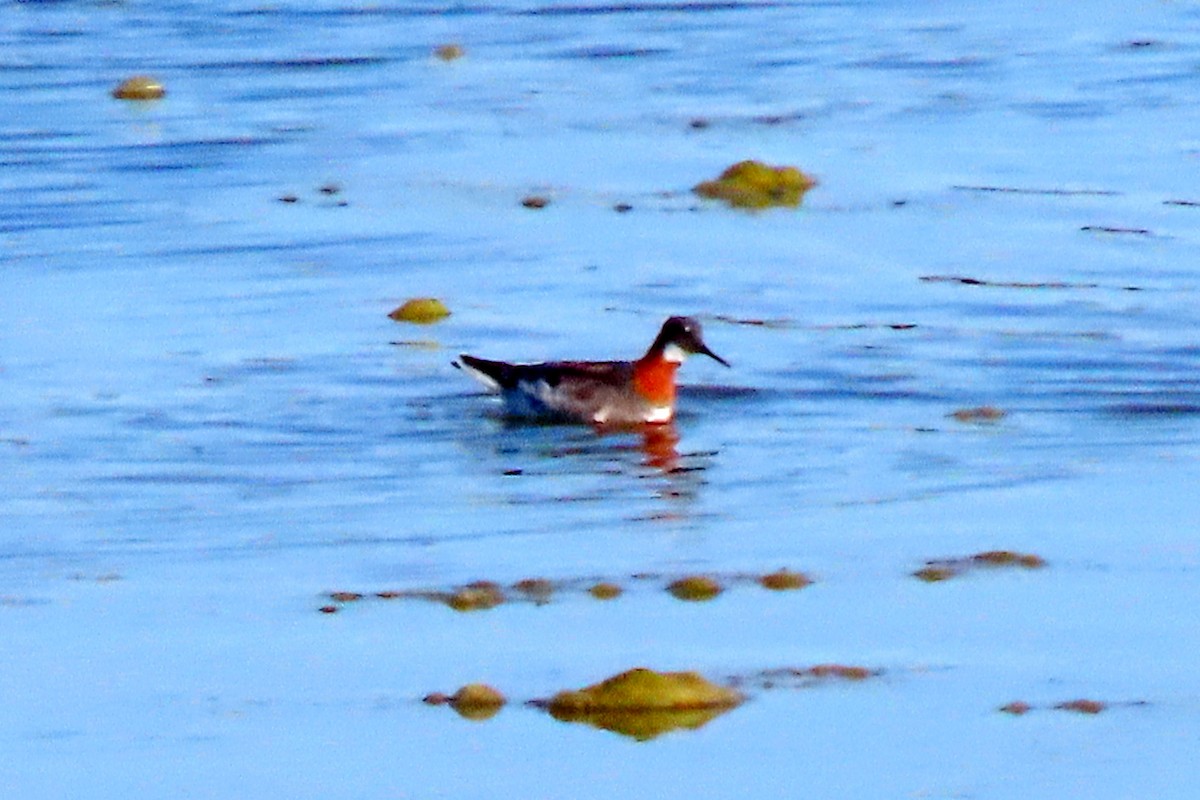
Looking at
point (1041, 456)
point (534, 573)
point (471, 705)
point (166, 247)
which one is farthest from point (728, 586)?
point (166, 247)

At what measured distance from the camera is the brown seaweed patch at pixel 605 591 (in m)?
11.2

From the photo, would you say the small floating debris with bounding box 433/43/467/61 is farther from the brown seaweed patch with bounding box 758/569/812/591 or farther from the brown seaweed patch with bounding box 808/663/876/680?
the brown seaweed patch with bounding box 808/663/876/680

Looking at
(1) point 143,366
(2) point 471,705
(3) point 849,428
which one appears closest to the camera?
(2) point 471,705

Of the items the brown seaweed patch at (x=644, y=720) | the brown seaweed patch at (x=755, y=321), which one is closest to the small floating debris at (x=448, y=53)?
the brown seaweed patch at (x=755, y=321)

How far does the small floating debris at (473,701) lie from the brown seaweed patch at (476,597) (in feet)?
3.79

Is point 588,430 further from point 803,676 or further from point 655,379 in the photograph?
point 803,676

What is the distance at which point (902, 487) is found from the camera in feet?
→ 43.0

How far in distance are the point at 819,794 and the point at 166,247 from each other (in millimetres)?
11524

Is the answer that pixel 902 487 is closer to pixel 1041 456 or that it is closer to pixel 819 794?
pixel 1041 456

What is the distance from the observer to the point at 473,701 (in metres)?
9.73

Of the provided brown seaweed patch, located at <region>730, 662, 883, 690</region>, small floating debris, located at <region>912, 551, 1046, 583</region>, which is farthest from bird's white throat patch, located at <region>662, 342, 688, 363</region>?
brown seaweed patch, located at <region>730, 662, 883, 690</region>

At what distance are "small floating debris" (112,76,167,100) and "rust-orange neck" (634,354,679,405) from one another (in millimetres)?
12252

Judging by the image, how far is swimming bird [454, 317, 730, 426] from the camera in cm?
1541

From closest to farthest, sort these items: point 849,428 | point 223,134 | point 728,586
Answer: point 728,586, point 849,428, point 223,134
